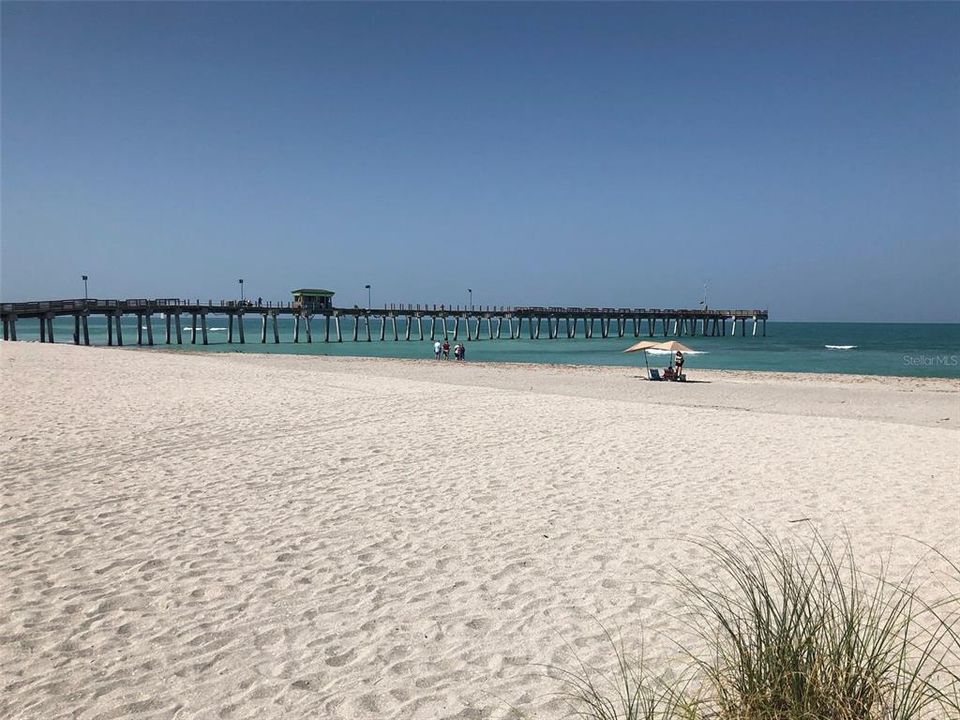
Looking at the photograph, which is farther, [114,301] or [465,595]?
[114,301]

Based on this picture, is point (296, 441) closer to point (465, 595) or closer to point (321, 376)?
point (465, 595)

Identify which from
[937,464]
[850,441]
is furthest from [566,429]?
[937,464]

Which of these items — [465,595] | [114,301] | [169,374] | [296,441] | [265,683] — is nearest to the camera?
[265,683]

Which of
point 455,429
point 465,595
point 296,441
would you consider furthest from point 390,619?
point 455,429

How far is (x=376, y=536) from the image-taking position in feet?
18.1

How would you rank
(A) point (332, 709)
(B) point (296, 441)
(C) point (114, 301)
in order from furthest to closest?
1. (C) point (114, 301)
2. (B) point (296, 441)
3. (A) point (332, 709)

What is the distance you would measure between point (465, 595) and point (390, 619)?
0.59 metres

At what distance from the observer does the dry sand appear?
344cm

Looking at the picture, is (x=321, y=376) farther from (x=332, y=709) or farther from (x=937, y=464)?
(x=332, y=709)

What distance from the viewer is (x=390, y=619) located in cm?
407

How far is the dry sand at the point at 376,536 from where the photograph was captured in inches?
135

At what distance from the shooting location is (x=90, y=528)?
219 inches

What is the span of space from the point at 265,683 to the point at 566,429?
8.07 meters

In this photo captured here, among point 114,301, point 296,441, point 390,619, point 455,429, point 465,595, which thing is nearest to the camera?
point 390,619
